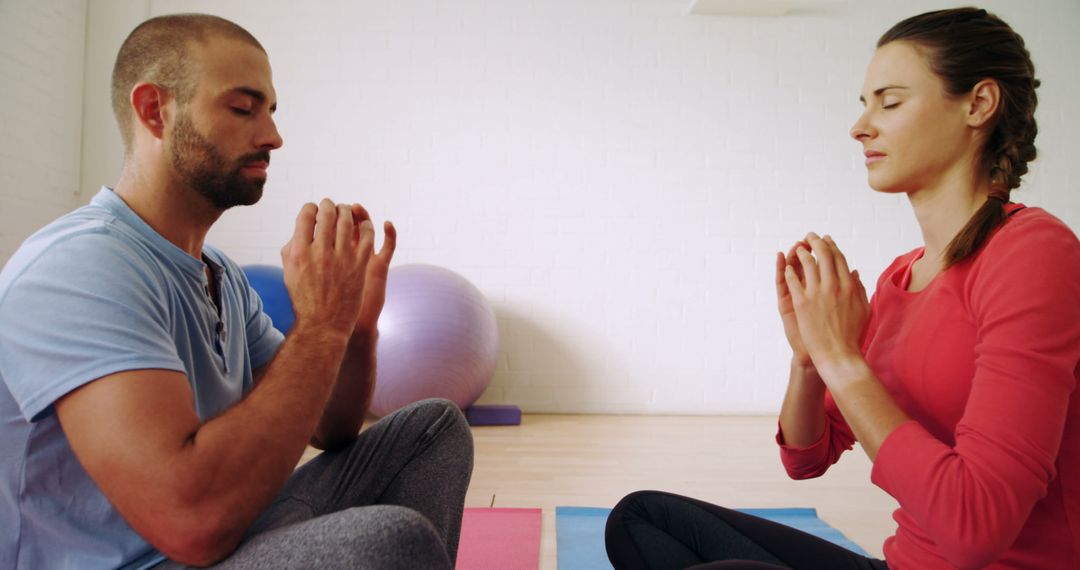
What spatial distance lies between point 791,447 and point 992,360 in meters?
0.46

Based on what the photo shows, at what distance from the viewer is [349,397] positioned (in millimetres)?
1364

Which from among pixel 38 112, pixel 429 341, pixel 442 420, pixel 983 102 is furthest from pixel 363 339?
pixel 38 112

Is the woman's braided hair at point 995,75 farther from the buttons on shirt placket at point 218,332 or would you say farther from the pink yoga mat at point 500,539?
the pink yoga mat at point 500,539

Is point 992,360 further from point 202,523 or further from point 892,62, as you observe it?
point 202,523

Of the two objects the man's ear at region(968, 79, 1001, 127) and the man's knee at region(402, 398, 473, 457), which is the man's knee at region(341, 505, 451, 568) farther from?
the man's ear at region(968, 79, 1001, 127)

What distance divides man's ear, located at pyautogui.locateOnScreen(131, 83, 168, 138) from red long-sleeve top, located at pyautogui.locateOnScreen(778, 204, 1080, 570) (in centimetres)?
115

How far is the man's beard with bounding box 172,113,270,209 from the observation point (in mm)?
1150

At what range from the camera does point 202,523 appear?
82 cm

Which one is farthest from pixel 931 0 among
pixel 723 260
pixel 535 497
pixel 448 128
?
pixel 535 497

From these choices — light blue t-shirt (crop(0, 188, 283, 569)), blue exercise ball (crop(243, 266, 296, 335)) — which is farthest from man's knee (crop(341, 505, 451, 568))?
blue exercise ball (crop(243, 266, 296, 335))

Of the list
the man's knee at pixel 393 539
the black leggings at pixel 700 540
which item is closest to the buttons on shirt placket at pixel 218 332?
the man's knee at pixel 393 539

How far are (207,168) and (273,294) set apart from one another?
255 centimetres

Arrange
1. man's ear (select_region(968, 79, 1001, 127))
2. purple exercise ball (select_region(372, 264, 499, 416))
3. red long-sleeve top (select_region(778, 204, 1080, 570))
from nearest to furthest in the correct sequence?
red long-sleeve top (select_region(778, 204, 1080, 570))
man's ear (select_region(968, 79, 1001, 127))
purple exercise ball (select_region(372, 264, 499, 416))

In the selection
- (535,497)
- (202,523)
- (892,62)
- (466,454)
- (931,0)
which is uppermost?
(931,0)
